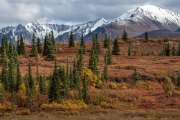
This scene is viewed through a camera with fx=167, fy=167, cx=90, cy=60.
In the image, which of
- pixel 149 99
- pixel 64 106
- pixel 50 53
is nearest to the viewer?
pixel 64 106

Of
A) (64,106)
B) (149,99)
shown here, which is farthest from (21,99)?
(149,99)

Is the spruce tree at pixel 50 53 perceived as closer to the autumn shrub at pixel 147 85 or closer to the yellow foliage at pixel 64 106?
the autumn shrub at pixel 147 85

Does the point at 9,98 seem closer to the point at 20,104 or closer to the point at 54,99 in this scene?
the point at 20,104

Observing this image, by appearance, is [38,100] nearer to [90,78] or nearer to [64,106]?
[64,106]

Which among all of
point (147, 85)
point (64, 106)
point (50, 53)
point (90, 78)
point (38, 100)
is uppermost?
point (50, 53)

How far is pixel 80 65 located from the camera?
104 ft

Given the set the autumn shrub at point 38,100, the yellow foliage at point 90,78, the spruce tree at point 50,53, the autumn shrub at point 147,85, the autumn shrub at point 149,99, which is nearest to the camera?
the autumn shrub at point 38,100

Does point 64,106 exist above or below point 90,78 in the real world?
below

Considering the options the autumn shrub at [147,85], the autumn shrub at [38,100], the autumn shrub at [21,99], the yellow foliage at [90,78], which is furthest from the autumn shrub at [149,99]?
the autumn shrub at [21,99]

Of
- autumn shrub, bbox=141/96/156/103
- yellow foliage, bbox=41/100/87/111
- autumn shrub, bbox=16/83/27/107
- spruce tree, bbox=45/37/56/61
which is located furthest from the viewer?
spruce tree, bbox=45/37/56/61

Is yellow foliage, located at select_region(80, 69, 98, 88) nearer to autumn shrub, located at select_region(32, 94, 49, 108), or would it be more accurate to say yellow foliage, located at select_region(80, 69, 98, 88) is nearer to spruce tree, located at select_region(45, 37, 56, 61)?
autumn shrub, located at select_region(32, 94, 49, 108)

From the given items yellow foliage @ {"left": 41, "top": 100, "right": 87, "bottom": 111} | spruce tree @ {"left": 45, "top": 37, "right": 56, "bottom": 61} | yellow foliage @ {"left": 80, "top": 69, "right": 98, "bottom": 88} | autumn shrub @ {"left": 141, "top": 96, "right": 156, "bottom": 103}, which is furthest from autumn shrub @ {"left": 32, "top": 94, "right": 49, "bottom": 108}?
spruce tree @ {"left": 45, "top": 37, "right": 56, "bottom": 61}

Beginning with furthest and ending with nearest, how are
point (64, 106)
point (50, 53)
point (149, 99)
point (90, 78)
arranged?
point (50, 53)
point (90, 78)
point (149, 99)
point (64, 106)

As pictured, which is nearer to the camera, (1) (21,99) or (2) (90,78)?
(1) (21,99)
